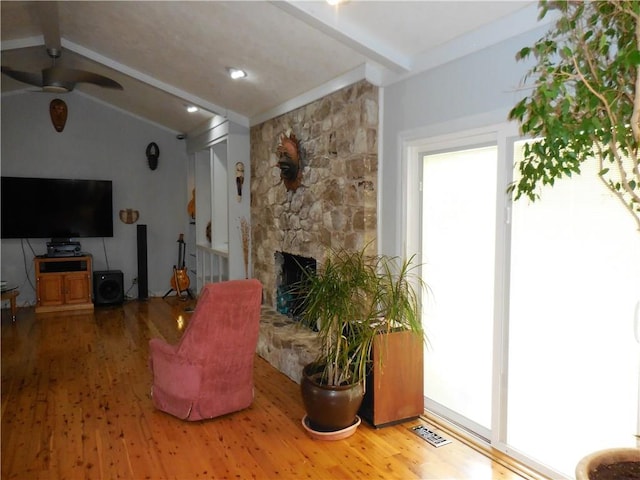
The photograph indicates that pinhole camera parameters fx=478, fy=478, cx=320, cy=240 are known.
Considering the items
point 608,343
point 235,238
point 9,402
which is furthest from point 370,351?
point 235,238

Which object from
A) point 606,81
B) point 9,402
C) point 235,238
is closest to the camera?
point 606,81

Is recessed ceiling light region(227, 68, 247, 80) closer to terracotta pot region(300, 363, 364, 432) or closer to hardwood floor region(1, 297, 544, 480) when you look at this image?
hardwood floor region(1, 297, 544, 480)

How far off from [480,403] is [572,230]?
4.12ft

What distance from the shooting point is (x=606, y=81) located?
1538 mm

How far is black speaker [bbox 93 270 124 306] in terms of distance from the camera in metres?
6.85

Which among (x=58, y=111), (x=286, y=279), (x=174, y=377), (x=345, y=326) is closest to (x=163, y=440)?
(x=174, y=377)

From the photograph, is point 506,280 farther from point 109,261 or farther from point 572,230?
point 109,261

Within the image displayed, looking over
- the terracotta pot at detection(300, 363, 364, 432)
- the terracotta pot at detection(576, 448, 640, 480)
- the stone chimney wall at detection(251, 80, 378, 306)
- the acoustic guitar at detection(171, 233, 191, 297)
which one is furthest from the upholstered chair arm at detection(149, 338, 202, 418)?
the acoustic guitar at detection(171, 233, 191, 297)

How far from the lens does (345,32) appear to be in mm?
3059

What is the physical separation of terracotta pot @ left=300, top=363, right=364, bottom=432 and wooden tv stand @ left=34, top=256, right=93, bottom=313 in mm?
4939

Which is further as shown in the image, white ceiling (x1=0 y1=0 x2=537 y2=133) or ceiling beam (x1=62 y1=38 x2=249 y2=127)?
ceiling beam (x1=62 y1=38 x2=249 y2=127)

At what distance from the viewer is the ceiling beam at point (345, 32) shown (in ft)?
9.48

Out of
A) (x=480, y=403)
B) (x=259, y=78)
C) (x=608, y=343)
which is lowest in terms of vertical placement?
(x=480, y=403)

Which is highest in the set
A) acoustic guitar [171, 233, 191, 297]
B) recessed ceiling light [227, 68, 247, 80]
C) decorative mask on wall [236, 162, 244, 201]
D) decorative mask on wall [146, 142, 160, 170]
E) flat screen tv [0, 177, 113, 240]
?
recessed ceiling light [227, 68, 247, 80]
